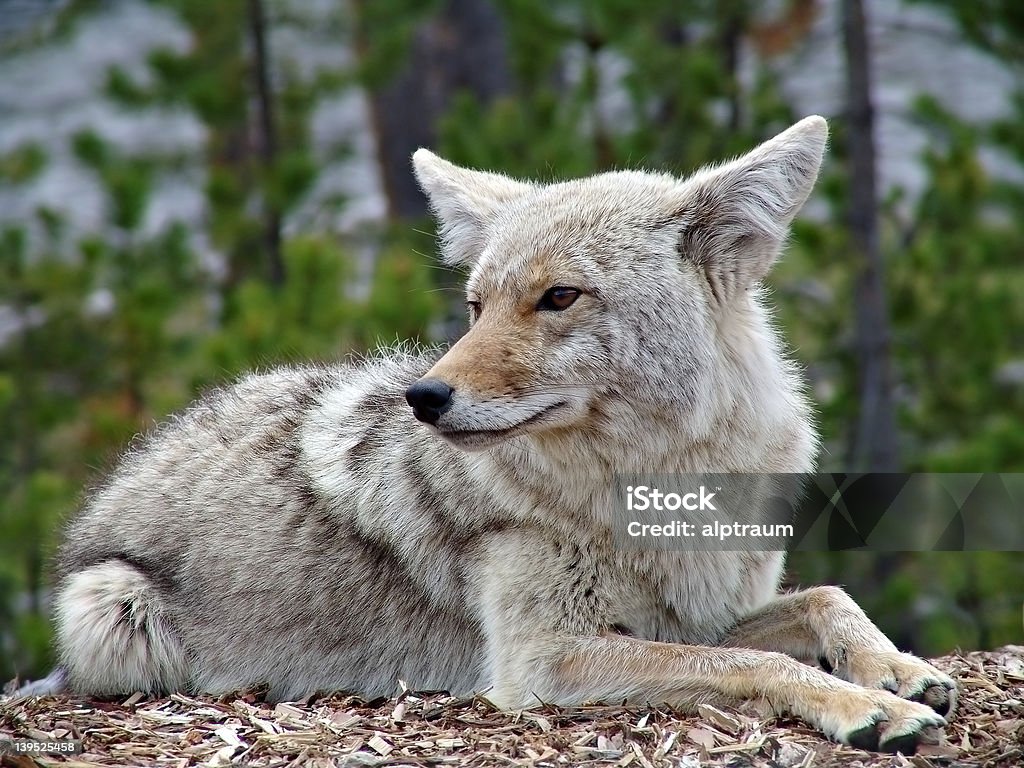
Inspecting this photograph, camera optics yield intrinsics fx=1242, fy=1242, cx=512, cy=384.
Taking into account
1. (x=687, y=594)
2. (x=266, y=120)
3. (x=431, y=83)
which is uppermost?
(x=431, y=83)

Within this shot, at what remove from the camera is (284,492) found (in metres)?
5.81

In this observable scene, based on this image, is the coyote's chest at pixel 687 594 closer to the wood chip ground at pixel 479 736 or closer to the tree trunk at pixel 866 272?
the wood chip ground at pixel 479 736

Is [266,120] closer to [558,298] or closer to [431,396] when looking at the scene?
[558,298]

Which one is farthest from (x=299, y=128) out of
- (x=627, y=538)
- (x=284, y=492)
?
(x=627, y=538)

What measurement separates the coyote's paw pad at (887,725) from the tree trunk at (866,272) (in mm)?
6458

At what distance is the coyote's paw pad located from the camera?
4137 mm

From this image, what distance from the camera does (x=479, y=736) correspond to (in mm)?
4586

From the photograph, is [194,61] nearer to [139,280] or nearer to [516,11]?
[139,280]

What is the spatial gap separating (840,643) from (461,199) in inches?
100

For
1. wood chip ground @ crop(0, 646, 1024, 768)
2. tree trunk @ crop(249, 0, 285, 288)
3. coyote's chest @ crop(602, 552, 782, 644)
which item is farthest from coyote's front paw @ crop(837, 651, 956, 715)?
tree trunk @ crop(249, 0, 285, 288)

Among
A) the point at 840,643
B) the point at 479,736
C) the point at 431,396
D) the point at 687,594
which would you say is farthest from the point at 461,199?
the point at 840,643

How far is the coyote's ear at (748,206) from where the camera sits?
195 inches

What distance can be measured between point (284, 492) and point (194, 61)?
8060 mm

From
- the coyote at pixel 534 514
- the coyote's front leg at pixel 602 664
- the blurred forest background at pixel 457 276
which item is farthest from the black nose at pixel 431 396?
the blurred forest background at pixel 457 276
